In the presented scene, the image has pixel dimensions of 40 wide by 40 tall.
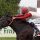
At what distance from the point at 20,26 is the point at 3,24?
209mm

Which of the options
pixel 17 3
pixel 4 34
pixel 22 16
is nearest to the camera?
pixel 22 16

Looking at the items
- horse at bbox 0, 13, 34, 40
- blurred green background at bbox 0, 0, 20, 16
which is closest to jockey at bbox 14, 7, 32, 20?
horse at bbox 0, 13, 34, 40

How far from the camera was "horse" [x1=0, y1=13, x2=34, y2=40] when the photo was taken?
2.60 meters

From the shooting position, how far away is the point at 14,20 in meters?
2.62

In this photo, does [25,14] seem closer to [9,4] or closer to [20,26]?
[20,26]

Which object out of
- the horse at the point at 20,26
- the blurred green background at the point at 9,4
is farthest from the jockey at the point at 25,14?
the blurred green background at the point at 9,4

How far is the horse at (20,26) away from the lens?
260 cm

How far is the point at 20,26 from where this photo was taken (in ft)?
8.64

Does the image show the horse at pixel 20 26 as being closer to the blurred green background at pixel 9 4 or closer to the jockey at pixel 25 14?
the jockey at pixel 25 14

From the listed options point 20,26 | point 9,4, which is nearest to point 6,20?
point 20,26

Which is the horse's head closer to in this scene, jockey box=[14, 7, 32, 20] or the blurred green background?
jockey box=[14, 7, 32, 20]

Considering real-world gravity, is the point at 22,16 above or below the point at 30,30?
above

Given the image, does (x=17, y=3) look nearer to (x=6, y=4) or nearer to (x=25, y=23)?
(x=6, y=4)

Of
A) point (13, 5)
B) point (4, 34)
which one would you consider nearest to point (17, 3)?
point (13, 5)
